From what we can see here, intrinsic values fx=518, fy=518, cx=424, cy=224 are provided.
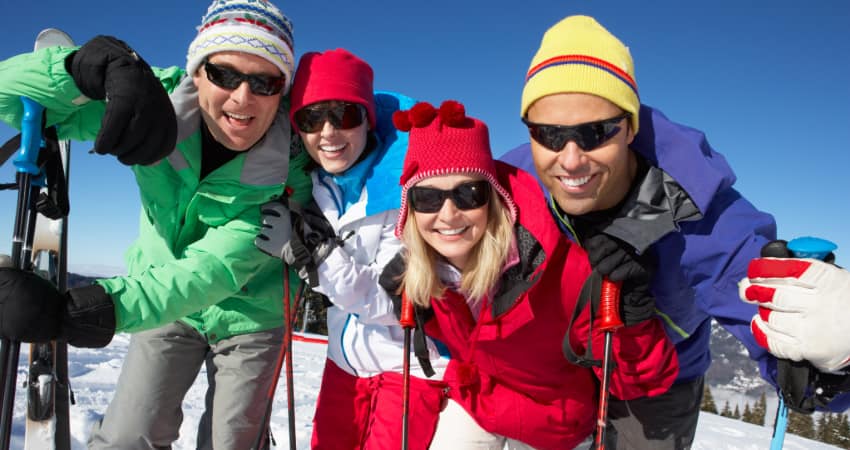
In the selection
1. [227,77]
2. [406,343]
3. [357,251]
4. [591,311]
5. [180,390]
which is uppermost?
[227,77]

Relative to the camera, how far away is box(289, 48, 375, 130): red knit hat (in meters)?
2.58

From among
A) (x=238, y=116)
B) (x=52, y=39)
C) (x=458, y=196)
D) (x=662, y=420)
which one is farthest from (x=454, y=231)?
(x=52, y=39)

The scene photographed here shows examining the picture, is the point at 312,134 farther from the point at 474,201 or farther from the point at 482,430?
the point at 482,430

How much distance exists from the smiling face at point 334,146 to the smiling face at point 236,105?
234 mm

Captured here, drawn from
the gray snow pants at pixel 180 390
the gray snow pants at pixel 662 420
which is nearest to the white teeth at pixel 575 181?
the gray snow pants at pixel 662 420

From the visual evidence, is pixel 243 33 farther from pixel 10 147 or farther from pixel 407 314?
pixel 407 314

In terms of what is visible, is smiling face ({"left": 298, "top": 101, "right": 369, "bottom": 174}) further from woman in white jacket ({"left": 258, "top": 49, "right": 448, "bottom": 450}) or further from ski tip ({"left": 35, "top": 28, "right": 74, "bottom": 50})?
Answer: ski tip ({"left": 35, "top": 28, "right": 74, "bottom": 50})

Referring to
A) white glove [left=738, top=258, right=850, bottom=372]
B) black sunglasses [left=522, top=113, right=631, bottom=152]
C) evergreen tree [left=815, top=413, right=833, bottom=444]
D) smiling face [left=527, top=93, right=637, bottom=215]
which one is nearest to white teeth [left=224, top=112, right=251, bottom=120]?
smiling face [left=527, top=93, right=637, bottom=215]

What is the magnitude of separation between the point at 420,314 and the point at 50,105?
6.42ft

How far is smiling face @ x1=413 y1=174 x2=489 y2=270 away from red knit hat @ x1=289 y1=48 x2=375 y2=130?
0.69 meters

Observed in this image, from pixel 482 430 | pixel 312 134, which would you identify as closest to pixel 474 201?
pixel 312 134

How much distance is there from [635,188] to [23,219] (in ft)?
9.02

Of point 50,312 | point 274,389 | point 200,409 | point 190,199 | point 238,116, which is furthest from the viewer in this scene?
point 200,409

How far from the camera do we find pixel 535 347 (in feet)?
7.86
